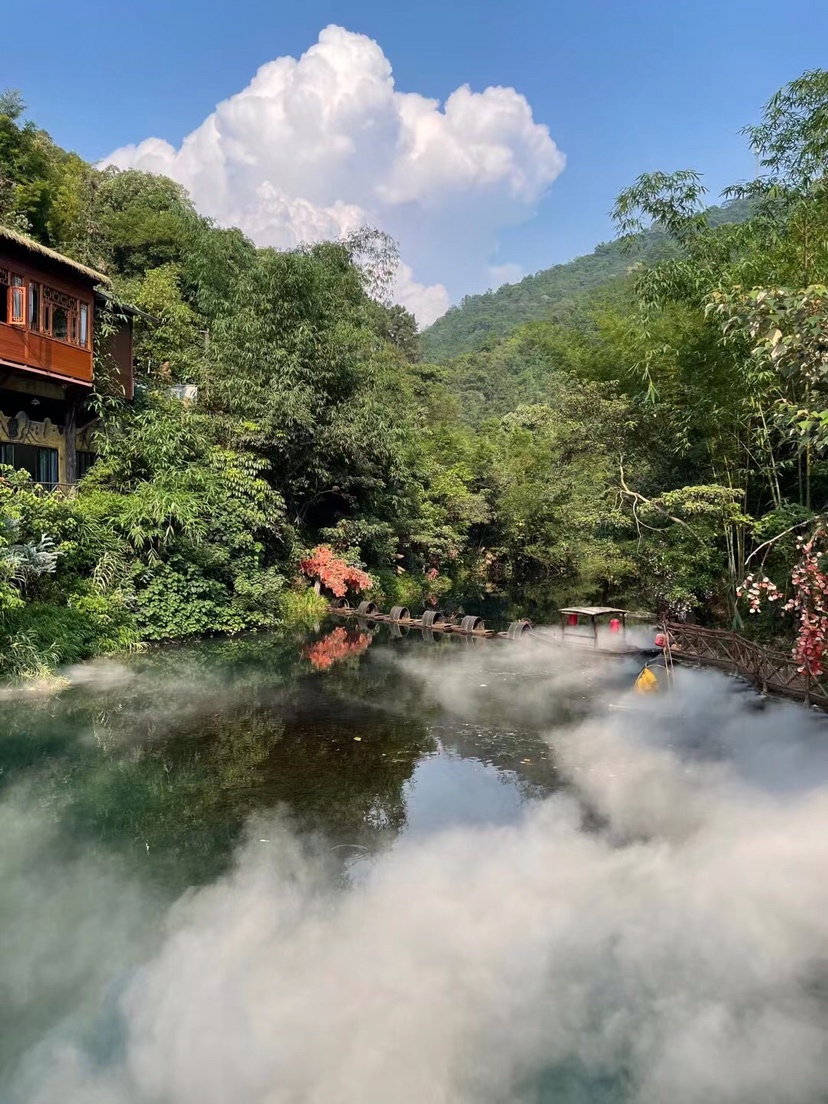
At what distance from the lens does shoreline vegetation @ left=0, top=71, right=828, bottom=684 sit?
11.6 metres

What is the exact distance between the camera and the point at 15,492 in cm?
1376

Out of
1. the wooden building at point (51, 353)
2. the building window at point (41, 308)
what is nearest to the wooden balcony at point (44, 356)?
the wooden building at point (51, 353)

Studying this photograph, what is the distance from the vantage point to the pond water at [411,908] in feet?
13.5

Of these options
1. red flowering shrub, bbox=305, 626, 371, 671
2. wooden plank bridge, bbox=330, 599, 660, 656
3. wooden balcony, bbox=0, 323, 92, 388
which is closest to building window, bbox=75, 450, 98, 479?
wooden balcony, bbox=0, 323, 92, 388

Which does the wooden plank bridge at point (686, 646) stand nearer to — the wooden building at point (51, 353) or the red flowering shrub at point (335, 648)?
the red flowering shrub at point (335, 648)

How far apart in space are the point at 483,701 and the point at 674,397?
8.05 m

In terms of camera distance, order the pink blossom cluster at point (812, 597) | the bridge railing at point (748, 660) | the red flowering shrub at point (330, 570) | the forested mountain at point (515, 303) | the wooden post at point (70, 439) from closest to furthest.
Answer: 1. the pink blossom cluster at point (812, 597)
2. the bridge railing at point (748, 660)
3. the wooden post at point (70, 439)
4. the red flowering shrub at point (330, 570)
5. the forested mountain at point (515, 303)

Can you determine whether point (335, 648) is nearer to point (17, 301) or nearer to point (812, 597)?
point (17, 301)

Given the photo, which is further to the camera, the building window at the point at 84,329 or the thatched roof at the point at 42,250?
the building window at the point at 84,329

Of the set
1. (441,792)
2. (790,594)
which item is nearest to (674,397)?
(790,594)

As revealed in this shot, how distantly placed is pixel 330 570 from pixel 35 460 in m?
8.76

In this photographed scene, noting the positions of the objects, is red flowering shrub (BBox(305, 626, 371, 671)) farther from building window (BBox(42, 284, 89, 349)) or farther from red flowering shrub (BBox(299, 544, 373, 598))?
building window (BBox(42, 284, 89, 349))

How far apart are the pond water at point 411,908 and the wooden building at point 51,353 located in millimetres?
9780

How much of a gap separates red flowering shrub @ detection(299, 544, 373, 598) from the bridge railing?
11616 mm
